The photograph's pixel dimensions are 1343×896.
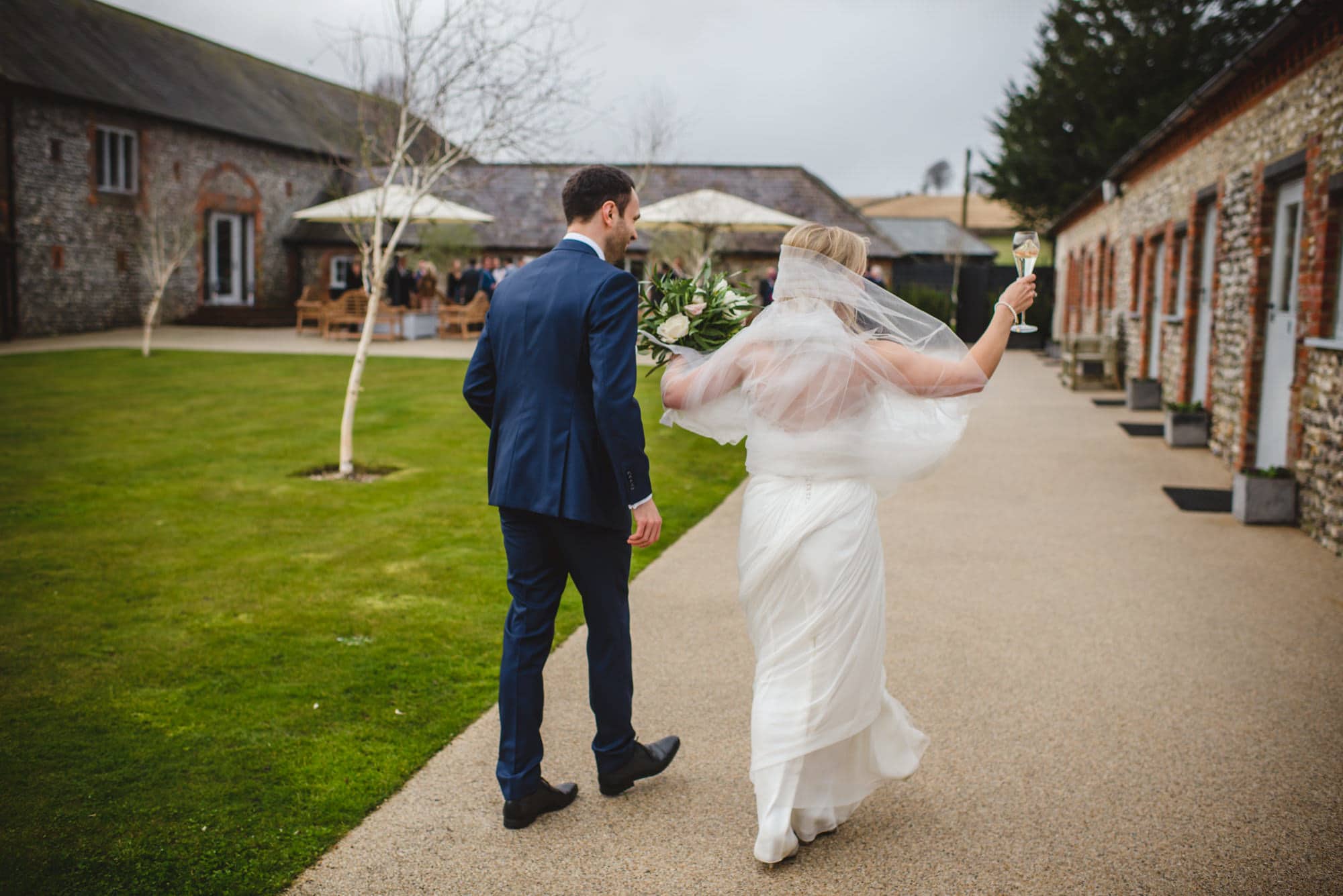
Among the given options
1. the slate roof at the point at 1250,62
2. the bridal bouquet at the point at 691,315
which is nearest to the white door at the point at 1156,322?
the slate roof at the point at 1250,62

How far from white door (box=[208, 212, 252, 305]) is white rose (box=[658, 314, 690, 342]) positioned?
1124 inches

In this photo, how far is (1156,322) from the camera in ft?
50.5

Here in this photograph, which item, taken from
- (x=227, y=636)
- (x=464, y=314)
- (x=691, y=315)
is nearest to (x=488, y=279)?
(x=464, y=314)

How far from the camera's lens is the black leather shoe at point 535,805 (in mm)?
3211

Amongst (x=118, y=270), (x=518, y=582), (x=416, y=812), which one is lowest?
(x=416, y=812)

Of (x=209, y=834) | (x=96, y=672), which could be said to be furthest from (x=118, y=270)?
(x=209, y=834)

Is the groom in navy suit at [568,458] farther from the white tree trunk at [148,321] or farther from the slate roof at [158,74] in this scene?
the slate roof at [158,74]

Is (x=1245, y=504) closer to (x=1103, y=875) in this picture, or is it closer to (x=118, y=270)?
(x=1103, y=875)

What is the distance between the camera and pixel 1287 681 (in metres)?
4.52

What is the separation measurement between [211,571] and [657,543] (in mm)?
2824

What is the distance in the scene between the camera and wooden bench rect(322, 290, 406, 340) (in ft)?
74.1

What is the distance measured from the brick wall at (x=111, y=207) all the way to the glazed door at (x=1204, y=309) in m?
16.7

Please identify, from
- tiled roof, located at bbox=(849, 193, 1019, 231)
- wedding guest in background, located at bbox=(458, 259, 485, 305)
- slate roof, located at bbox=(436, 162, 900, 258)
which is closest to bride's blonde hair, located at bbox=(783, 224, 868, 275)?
wedding guest in background, located at bbox=(458, 259, 485, 305)

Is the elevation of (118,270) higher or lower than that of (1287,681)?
higher
